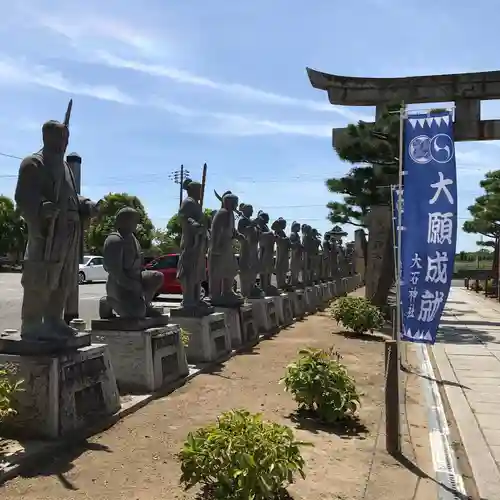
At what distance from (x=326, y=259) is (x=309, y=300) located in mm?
5849

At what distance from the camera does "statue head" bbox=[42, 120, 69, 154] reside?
4777 mm

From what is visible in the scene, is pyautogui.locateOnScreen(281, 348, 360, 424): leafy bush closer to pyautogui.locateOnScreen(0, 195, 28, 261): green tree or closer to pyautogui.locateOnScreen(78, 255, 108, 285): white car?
pyautogui.locateOnScreen(78, 255, 108, 285): white car

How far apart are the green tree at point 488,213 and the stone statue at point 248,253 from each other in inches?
626

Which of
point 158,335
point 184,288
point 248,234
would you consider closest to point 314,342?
point 248,234

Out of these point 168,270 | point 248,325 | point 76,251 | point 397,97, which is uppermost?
point 397,97

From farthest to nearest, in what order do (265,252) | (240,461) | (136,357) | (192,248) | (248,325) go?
(265,252) → (248,325) → (192,248) → (136,357) → (240,461)

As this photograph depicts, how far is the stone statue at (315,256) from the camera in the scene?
1930cm

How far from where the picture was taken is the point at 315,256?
20.2 meters

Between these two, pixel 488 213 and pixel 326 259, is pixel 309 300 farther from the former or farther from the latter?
pixel 488 213

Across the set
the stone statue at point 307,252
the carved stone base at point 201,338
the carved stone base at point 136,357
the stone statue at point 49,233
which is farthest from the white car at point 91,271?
the stone statue at point 49,233

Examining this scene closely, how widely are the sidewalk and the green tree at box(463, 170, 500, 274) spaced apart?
10.6m

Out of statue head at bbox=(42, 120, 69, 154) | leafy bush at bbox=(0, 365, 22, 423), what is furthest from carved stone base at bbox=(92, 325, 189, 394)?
statue head at bbox=(42, 120, 69, 154)

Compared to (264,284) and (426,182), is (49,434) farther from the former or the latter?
(264,284)

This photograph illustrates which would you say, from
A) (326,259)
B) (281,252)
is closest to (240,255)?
(281,252)
